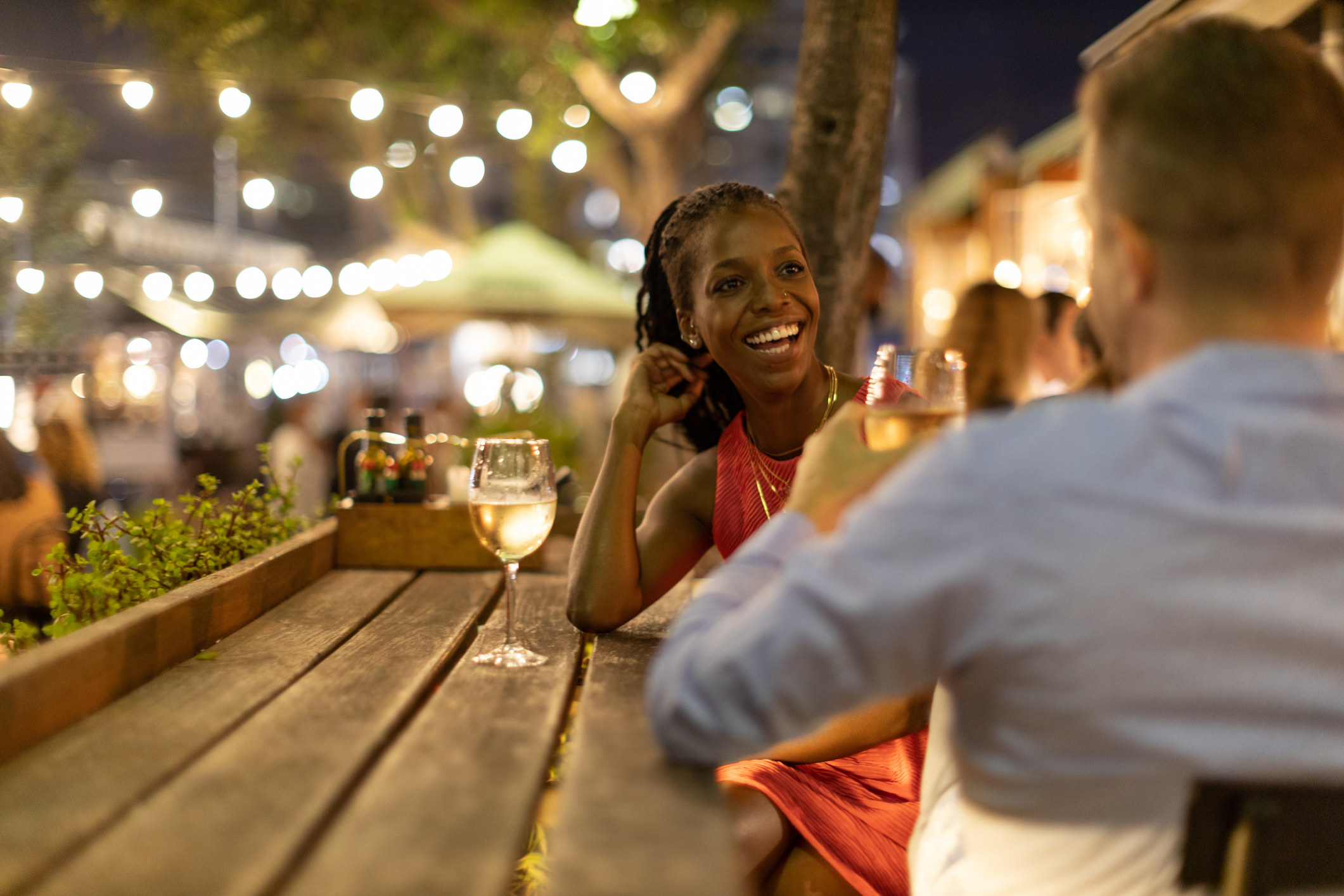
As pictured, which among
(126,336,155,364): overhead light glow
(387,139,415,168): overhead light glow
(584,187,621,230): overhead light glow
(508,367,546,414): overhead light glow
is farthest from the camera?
(584,187,621,230): overhead light glow

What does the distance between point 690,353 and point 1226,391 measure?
151 centimetres

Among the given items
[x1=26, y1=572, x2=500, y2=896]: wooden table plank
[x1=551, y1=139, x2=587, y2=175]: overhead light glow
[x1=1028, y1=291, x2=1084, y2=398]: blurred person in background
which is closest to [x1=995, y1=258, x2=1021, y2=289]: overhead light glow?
[x1=1028, y1=291, x2=1084, y2=398]: blurred person in background

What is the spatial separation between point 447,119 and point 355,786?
8359 mm

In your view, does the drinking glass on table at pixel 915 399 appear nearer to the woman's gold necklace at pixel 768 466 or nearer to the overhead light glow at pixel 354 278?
the woman's gold necklace at pixel 768 466

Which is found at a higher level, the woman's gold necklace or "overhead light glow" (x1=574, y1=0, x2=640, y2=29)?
"overhead light glow" (x1=574, y1=0, x2=640, y2=29)

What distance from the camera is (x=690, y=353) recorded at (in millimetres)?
2375

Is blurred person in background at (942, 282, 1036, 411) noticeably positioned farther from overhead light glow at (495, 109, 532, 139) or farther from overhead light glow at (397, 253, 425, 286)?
overhead light glow at (397, 253, 425, 286)

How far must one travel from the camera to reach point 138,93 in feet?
23.6

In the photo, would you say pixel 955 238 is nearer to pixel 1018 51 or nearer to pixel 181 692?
pixel 1018 51

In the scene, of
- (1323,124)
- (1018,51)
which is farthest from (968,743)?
(1018,51)

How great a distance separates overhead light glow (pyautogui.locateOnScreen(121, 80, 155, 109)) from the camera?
6996mm

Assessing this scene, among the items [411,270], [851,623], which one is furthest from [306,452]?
[851,623]

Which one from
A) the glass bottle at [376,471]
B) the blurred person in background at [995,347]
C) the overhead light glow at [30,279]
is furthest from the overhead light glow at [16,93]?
the blurred person in background at [995,347]

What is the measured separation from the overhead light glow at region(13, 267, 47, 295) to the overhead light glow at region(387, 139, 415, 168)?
691 centimetres
